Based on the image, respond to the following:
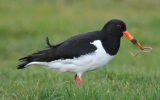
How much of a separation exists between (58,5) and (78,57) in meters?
13.1

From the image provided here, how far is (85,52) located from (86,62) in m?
0.18

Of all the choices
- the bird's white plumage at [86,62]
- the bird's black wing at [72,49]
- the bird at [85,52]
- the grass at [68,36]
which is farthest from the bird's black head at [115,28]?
the grass at [68,36]

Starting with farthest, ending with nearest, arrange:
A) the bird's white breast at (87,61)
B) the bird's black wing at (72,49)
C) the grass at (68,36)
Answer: the bird's black wing at (72,49) → the bird's white breast at (87,61) → the grass at (68,36)

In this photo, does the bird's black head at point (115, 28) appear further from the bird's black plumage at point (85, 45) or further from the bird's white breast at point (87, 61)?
the bird's white breast at point (87, 61)

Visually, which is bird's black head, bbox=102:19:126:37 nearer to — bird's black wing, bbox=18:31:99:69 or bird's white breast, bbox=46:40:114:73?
bird's black wing, bbox=18:31:99:69

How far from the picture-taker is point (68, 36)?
17.1 metres

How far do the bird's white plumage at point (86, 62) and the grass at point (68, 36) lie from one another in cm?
30

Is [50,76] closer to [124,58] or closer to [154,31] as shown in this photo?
[124,58]

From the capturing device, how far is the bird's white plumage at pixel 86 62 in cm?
782

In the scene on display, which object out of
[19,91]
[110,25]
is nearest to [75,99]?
[19,91]

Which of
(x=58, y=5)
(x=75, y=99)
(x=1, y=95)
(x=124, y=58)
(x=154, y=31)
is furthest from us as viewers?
(x=58, y=5)

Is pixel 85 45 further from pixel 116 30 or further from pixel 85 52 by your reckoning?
pixel 116 30

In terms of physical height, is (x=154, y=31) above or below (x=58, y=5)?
below

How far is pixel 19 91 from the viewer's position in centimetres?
720
